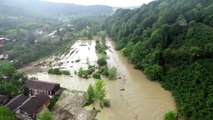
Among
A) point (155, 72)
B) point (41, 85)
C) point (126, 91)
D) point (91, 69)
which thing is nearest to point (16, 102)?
point (41, 85)

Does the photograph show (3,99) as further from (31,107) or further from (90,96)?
(90,96)

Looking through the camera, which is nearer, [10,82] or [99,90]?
[99,90]

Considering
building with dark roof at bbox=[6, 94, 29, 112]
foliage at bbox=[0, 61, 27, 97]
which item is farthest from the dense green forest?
foliage at bbox=[0, 61, 27, 97]

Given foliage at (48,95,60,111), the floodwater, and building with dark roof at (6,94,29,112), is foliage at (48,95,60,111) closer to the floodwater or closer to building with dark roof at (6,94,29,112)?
building with dark roof at (6,94,29,112)

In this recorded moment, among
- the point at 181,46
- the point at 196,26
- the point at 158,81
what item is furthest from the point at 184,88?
the point at 196,26

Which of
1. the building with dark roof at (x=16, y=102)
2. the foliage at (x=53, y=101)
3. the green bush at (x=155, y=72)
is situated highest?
the green bush at (x=155, y=72)

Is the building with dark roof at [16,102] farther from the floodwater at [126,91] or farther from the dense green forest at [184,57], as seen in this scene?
the dense green forest at [184,57]

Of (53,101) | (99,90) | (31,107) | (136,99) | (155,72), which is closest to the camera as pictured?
(31,107)

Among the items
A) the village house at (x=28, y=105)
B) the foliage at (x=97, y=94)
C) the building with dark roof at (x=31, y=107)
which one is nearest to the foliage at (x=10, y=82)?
the village house at (x=28, y=105)
